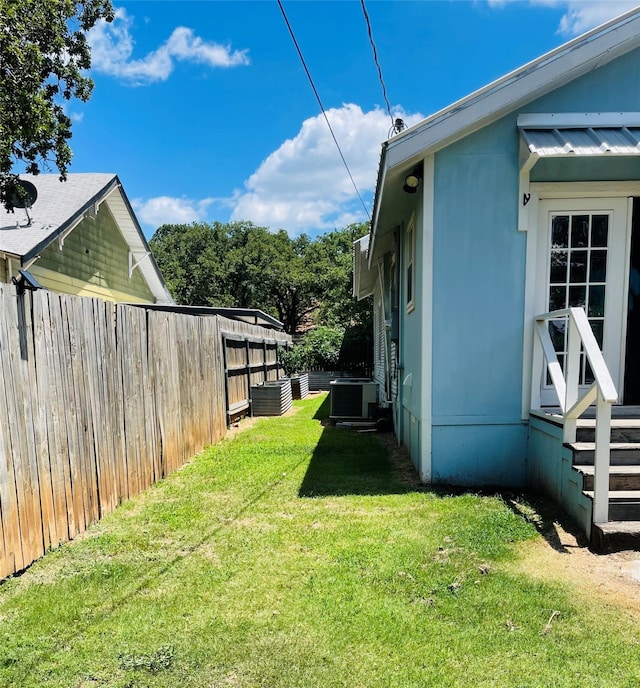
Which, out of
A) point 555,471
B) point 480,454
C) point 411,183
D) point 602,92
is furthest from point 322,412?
point 602,92

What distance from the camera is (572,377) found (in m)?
3.70

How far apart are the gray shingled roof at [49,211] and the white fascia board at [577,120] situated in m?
7.84

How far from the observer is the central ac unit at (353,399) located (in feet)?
29.8

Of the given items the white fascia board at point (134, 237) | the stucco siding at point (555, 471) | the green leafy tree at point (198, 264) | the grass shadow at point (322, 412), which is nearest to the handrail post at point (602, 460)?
the stucco siding at point (555, 471)

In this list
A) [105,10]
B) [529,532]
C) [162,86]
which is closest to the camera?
[529,532]

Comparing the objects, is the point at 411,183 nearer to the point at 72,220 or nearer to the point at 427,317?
the point at 427,317

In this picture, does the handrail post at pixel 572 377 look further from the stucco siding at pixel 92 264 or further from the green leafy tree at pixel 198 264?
the green leafy tree at pixel 198 264

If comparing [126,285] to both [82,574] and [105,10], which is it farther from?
[82,574]

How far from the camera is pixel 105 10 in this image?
8.52 m

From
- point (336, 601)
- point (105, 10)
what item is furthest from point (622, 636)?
point (105, 10)

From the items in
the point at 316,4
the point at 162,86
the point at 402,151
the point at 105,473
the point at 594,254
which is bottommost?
the point at 105,473

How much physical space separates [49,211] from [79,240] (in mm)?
841

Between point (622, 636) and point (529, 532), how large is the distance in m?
1.20

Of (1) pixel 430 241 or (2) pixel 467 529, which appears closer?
(2) pixel 467 529
